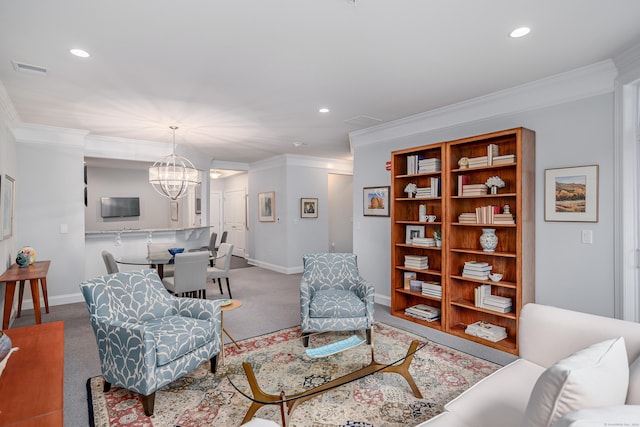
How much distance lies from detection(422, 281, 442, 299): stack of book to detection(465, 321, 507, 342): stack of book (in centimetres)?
45

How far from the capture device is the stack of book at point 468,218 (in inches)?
142

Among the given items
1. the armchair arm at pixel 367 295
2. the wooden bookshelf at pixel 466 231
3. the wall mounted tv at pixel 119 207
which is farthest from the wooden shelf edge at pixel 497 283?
the wall mounted tv at pixel 119 207

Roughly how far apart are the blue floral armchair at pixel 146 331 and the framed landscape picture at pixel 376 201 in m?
2.83

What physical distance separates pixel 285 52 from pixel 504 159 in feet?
7.59

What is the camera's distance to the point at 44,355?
1653 millimetres

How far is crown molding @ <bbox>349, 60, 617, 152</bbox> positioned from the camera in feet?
9.47

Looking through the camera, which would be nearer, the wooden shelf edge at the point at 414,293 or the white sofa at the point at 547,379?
the white sofa at the point at 547,379

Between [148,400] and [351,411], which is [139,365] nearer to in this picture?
[148,400]

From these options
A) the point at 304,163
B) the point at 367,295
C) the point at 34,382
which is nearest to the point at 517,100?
the point at 367,295

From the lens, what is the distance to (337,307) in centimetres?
327

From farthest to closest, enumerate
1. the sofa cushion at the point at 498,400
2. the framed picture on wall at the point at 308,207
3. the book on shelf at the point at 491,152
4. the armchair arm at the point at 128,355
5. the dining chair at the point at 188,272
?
the framed picture on wall at the point at 308,207 → the dining chair at the point at 188,272 → the book on shelf at the point at 491,152 → the armchair arm at the point at 128,355 → the sofa cushion at the point at 498,400

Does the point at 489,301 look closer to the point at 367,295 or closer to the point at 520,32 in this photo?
the point at 367,295

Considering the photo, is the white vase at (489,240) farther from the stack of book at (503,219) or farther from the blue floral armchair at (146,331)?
the blue floral armchair at (146,331)

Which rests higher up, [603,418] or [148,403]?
[603,418]
